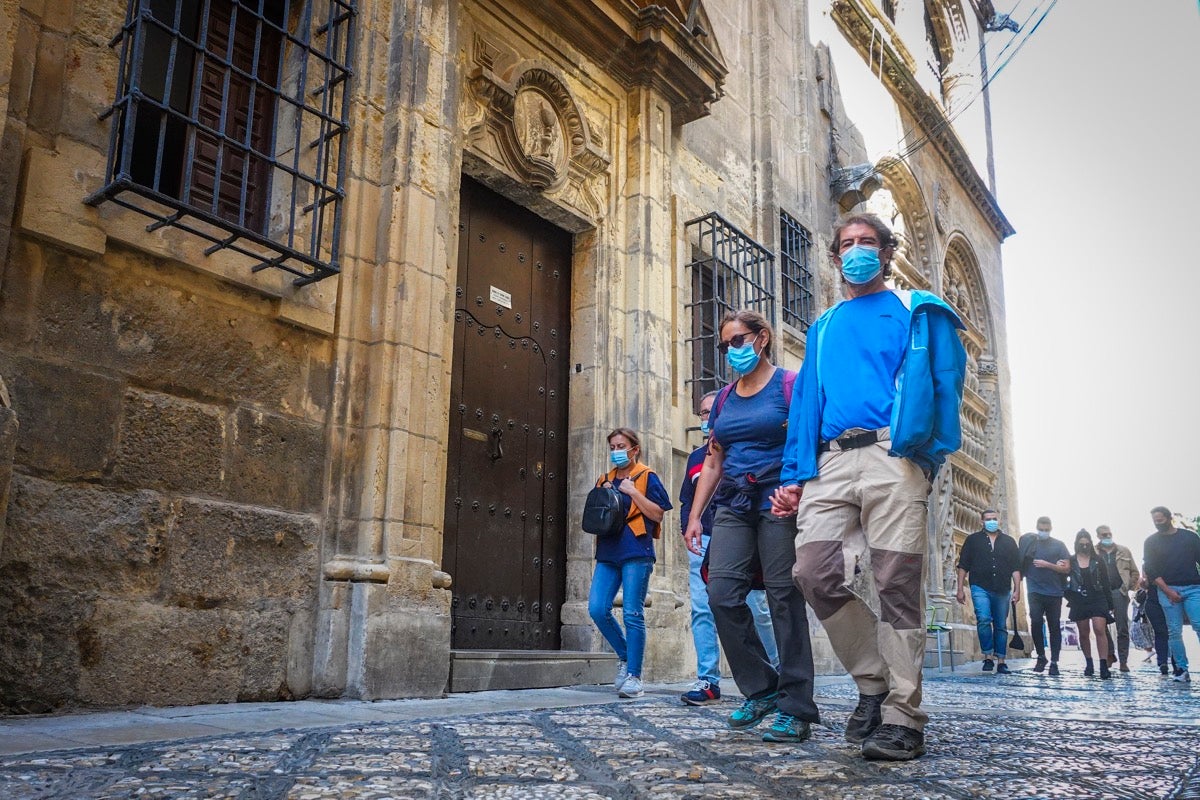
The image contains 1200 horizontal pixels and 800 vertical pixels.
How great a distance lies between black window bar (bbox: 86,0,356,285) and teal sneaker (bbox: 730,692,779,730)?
2789 millimetres

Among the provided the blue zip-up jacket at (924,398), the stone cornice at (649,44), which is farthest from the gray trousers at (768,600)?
the stone cornice at (649,44)

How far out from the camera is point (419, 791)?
92.7 inches

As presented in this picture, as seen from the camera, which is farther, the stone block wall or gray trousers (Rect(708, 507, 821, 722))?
the stone block wall

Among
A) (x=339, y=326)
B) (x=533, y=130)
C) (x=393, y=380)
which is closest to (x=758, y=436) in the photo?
(x=393, y=380)

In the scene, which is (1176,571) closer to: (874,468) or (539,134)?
(539,134)

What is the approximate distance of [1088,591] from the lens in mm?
10164

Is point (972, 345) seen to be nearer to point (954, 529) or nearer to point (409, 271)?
point (954, 529)

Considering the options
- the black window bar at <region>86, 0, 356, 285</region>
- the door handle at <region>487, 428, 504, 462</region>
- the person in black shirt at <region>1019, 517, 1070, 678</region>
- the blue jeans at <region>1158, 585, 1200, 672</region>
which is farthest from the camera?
the person in black shirt at <region>1019, 517, 1070, 678</region>

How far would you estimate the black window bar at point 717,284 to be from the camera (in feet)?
28.3

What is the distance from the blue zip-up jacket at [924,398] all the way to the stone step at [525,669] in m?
2.63

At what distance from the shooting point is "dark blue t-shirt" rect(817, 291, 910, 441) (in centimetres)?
338

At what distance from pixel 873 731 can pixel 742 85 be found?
26.5 ft

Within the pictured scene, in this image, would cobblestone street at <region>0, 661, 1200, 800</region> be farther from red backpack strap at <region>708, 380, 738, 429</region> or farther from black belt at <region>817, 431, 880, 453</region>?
red backpack strap at <region>708, 380, 738, 429</region>

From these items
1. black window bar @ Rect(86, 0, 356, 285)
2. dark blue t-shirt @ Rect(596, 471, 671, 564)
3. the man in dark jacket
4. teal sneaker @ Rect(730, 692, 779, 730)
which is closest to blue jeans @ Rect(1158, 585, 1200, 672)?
the man in dark jacket
